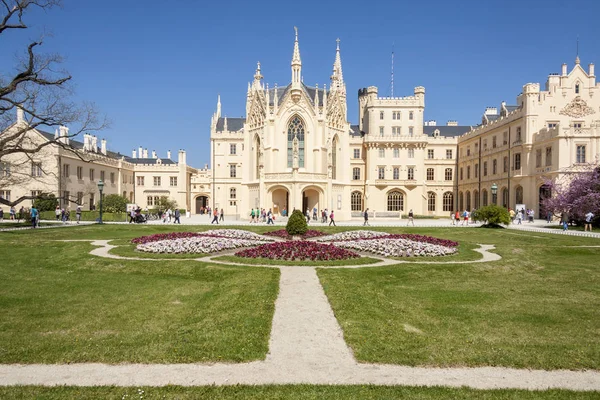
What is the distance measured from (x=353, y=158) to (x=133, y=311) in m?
56.9

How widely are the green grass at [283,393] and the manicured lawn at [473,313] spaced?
95 cm

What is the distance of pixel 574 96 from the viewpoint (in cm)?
4869

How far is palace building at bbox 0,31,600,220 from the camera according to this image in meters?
46.1

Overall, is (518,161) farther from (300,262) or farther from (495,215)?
(300,262)

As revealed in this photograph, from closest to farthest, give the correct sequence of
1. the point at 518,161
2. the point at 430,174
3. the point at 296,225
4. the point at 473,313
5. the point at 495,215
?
the point at 473,313 < the point at 296,225 < the point at 495,215 < the point at 518,161 < the point at 430,174

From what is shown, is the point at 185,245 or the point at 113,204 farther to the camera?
the point at 113,204

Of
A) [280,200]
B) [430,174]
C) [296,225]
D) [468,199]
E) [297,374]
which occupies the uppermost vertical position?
[430,174]

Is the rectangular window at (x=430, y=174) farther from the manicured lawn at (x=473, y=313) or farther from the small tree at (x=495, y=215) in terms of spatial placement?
the manicured lawn at (x=473, y=313)

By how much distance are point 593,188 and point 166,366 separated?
39.1 meters

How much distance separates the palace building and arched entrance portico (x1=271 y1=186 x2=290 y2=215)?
0.13 metres

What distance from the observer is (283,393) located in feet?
18.2

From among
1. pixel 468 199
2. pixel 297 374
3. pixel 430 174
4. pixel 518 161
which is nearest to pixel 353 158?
pixel 430 174

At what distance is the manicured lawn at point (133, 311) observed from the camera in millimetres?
6988

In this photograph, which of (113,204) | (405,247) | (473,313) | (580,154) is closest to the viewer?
(473,313)
